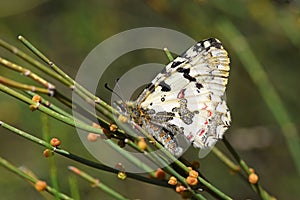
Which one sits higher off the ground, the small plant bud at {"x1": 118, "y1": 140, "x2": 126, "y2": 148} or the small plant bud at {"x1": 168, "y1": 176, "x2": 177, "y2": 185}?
the small plant bud at {"x1": 118, "y1": 140, "x2": 126, "y2": 148}

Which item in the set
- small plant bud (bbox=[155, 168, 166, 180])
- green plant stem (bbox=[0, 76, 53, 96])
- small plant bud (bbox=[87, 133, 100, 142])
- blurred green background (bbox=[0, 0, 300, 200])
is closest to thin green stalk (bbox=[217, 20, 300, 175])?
blurred green background (bbox=[0, 0, 300, 200])

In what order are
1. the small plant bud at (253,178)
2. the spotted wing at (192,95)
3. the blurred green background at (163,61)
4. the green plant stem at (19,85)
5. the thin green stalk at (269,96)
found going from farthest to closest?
the blurred green background at (163,61) → the thin green stalk at (269,96) → the spotted wing at (192,95) → the small plant bud at (253,178) → the green plant stem at (19,85)

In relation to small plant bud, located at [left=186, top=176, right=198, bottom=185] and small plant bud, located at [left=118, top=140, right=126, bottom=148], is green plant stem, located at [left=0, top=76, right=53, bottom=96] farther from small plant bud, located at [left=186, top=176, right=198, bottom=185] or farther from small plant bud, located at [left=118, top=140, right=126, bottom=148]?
small plant bud, located at [left=186, top=176, right=198, bottom=185]

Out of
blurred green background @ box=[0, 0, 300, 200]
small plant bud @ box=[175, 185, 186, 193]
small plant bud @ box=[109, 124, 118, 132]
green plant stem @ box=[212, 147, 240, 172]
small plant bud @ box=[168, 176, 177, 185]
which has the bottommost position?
small plant bud @ box=[175, 185, 186, 193]

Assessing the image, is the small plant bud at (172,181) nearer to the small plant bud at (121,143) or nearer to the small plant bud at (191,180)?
the small plant bud at (191,180)

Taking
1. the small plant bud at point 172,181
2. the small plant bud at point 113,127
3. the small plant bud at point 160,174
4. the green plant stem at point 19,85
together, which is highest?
the green plant stem at point 19,85

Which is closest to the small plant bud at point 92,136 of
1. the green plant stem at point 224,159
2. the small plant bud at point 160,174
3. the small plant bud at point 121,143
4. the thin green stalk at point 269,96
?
the small plant bud at point 121,143
